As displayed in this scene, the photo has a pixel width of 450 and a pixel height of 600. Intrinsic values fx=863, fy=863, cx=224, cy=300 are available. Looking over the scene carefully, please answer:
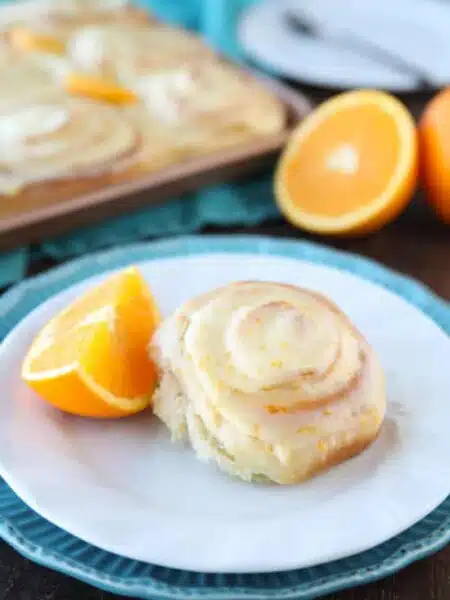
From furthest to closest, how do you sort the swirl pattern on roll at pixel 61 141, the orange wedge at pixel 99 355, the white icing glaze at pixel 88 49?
the white icing glaze at pixel 88 49, the swirl pattern on roll at pixel 61 141, the orange wedge at pixel 99 355

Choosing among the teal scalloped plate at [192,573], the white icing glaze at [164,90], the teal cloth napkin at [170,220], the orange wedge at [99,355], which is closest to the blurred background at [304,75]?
the teal cloth napkin at [170,220]

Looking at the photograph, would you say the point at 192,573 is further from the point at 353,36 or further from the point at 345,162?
the point at 353,36

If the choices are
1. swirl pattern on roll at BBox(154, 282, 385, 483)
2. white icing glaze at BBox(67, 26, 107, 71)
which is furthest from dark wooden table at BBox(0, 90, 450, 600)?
white icing glaze at BBox(67, 26, 107, 71)

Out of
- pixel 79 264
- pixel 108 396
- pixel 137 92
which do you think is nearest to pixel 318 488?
pixel 108 396

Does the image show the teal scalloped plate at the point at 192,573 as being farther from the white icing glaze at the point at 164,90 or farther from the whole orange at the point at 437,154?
the white icing glaze at the point at 164,90

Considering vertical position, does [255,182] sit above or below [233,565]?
below

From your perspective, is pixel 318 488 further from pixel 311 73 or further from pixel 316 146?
pixel 311 73
